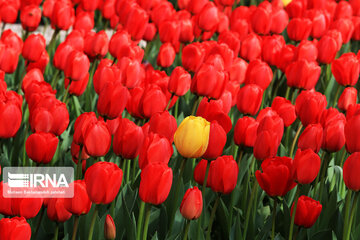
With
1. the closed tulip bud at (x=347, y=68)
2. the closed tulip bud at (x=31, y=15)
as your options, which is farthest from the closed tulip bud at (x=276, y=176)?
the closed tulip bud at (x=31, y=15)

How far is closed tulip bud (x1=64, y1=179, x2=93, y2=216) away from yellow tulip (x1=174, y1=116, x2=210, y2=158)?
34cm

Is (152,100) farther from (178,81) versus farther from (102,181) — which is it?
(102,181)

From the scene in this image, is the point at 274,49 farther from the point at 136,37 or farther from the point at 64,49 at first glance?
the point at 64,49

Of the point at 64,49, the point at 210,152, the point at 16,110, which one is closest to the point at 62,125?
the point at 16,110

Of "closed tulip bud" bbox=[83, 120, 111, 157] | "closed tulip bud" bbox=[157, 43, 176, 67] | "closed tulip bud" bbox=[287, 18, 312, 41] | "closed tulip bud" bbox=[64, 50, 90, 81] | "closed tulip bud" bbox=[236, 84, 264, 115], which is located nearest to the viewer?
"closed tulip bud" bbox=[83, 120, 111, 157]

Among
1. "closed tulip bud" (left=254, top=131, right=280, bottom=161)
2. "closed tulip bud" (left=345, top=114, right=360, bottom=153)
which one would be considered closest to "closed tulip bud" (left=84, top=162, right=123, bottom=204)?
"closed tulip bud" (left=254, top=131, right=280, bottom=161)

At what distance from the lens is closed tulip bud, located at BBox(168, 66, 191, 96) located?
8.82ft

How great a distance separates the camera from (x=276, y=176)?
1.94 meters

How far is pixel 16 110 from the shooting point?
7.30 ft

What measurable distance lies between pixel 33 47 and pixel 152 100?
3.46ft

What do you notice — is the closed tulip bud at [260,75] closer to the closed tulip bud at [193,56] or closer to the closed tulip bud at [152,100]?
the closed tulip bud at [193,56]

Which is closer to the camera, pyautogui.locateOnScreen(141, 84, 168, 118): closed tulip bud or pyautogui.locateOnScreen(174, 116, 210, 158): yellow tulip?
pyautogui.locateOnScreen(174, 116, 210, 158): yellow tulip

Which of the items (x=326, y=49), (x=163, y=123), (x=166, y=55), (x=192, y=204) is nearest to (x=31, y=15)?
(x=166, y=55)

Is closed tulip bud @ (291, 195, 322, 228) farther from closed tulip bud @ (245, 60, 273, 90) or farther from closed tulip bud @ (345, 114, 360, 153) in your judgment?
closed tulip bud @ (245, 60, 273, 90)
